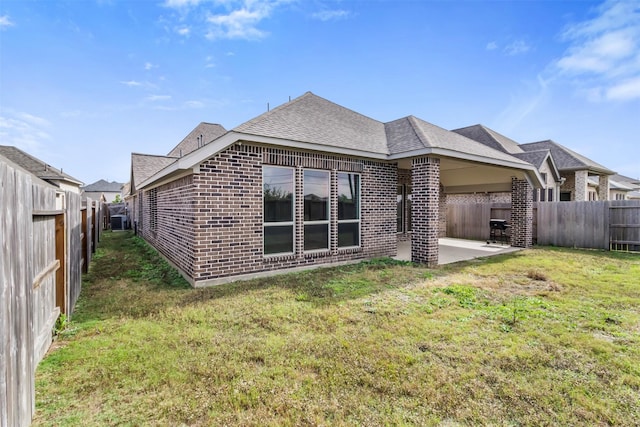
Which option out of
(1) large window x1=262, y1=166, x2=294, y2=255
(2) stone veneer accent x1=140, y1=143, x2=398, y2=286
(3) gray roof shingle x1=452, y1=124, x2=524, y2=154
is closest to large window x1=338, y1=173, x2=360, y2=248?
(2) stone veneer accent x1=140, y1=143, x2=398, y2=286

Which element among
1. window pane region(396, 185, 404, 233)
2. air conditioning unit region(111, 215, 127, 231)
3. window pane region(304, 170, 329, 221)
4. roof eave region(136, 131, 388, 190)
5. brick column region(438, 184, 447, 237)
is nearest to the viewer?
roof eave region(136, 131, 388, 190)

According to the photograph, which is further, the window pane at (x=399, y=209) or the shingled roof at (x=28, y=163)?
the shingled roof at (x=28, y=163)

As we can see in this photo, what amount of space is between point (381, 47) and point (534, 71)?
6491mm

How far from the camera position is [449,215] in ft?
54.1

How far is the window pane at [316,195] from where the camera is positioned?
25.7ft

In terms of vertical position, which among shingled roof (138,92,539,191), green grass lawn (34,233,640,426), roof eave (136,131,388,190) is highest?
shingled roof (138,92,539,191)


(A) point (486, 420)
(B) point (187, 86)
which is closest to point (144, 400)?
(A) point (486, 420)

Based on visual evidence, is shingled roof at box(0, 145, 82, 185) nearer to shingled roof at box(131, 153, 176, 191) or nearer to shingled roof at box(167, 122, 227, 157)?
shingled roof at box(131, 153, 176, 191)

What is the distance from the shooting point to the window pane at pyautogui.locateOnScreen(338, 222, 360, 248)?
8.52m

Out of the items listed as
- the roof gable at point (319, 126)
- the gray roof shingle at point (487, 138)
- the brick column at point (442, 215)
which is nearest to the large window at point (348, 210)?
the roof gable at point (319, 126)

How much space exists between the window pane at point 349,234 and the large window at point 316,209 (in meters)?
0.49

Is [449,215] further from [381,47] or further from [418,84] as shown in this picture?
[381,47]

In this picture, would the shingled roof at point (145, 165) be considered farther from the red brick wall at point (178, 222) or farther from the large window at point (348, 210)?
the large window at point (348, 210)

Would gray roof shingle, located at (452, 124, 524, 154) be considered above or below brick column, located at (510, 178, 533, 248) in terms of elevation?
above
